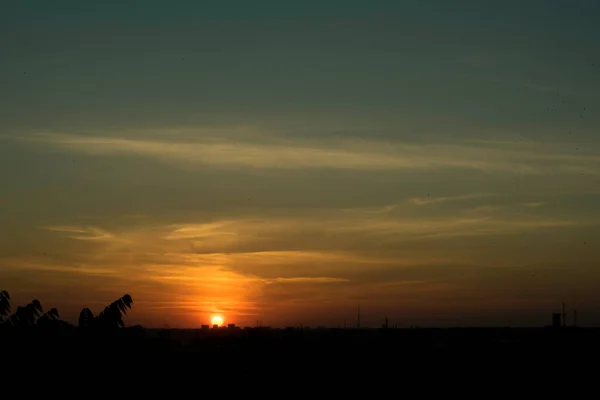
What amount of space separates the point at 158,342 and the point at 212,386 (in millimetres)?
3843

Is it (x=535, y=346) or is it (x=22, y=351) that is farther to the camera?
(x=535, y=346)

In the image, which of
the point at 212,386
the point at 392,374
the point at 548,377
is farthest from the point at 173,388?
the point at 548,377

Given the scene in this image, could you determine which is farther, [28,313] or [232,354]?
[232,354]

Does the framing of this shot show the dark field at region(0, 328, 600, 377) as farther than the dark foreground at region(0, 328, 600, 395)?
No

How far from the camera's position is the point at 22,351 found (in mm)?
31656

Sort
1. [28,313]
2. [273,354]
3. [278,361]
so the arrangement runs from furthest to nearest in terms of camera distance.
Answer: [273,354] → [278,361] → [28,313]

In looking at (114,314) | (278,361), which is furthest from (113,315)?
(278,361)

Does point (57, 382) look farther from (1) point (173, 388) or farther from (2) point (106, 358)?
(1) point (173, 388)

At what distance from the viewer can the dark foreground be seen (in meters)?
32.2

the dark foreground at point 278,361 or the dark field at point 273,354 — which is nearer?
the dark field at point 273,354

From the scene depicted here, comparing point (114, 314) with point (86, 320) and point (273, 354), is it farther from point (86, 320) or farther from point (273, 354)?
point (273, 354)

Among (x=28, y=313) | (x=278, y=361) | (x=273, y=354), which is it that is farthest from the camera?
(x=273, y=354)

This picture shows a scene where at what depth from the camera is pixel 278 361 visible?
139ft

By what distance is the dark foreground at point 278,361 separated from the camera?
32.2m
